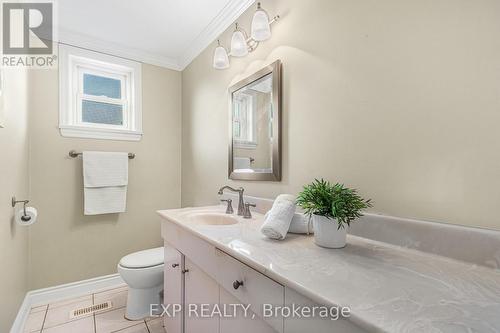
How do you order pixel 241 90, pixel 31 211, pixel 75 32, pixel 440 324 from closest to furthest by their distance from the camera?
pixel 440 324
pixel 31 211
pixel 241 90
pixel 75 32

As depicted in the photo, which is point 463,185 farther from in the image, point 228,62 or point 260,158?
point 228,62

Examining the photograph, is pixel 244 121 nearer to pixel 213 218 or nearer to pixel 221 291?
pixel 213 218

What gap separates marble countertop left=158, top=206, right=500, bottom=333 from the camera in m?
0.44

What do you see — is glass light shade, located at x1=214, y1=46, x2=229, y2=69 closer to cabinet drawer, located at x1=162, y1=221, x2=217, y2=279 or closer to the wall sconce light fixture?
the wall sconce light fixture

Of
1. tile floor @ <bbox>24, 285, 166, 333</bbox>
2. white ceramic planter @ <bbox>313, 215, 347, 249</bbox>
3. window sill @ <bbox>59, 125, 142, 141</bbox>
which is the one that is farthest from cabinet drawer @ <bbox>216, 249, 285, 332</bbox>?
window sill @ <bbox>59, 125, 142, 141</bbox>

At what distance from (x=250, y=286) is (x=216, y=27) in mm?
1992

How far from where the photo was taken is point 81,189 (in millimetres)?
2189

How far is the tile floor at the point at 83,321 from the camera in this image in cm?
163

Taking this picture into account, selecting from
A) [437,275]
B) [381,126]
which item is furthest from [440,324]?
[381,126]

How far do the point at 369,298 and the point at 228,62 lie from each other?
167 cm

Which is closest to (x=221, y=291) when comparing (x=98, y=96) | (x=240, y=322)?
(x=240, y=322)

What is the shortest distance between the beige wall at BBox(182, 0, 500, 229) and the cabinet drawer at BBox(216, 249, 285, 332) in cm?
57

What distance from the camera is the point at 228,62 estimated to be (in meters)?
1.73

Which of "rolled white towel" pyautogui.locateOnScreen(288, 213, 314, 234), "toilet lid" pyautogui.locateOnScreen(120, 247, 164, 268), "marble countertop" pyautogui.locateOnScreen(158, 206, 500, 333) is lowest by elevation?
"toilet lid" pyautogui.locateOnScreen(120, 247, 164, 268)
